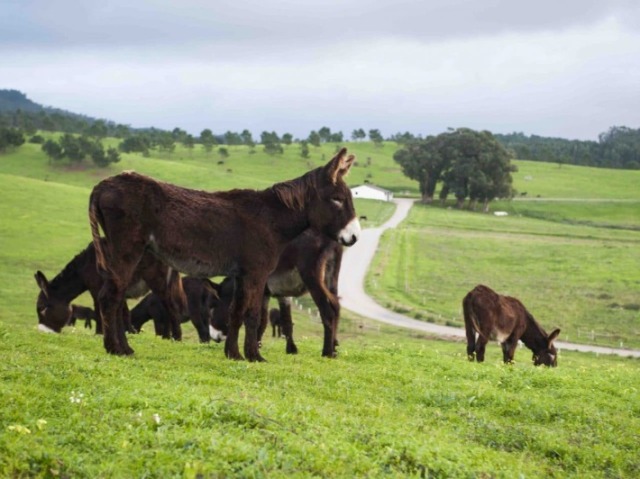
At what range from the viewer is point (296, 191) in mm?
13148

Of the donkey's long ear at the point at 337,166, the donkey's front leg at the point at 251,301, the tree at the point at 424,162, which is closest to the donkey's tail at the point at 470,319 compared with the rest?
the donkey's long ear at the point at 337,166

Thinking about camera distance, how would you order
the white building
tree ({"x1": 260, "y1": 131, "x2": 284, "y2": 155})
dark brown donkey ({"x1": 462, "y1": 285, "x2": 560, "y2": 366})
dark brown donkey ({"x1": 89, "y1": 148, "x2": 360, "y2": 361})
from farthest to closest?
tree ({"x1": 260, "y1": 131, "x2": 284, "y2": 155}) < the white building < dark brown donkey ({"x1": 462, "y1": 285, "x2": 560, "y2": 366}) < dark brown donkey ({"x1": 89, "y1": 148, "x2": 360, "y2": 361})

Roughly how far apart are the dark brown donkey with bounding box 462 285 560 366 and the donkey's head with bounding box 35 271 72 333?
10.3 metres

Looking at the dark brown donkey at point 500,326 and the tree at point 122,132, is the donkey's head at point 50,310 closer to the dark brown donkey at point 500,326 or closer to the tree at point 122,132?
the dark brown donkey at point 500,326

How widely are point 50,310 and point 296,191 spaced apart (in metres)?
8.53

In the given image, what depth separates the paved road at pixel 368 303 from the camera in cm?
3656

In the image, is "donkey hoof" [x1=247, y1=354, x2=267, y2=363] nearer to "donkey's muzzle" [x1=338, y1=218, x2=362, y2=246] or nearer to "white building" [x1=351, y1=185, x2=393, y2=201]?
"donkey's muzzle" [x1=338, y1=218, x2=362, y2=246]

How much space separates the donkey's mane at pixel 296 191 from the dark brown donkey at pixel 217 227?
0.02 metres

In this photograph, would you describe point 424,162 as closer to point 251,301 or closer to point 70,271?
point 70,271

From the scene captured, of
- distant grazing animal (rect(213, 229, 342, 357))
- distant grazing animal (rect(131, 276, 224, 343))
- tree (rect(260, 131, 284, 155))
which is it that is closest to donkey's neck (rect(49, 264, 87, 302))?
distant grazing animal (rect(131, 276, 224, 343))

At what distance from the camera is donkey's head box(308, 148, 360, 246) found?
12.9 m

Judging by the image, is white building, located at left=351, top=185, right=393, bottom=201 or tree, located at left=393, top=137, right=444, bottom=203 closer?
tree, located at left=393, top=137, right=444, bottom=203

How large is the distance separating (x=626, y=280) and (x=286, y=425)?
53.1 m

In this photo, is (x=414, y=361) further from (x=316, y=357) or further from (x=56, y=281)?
(x=56, y=281)
